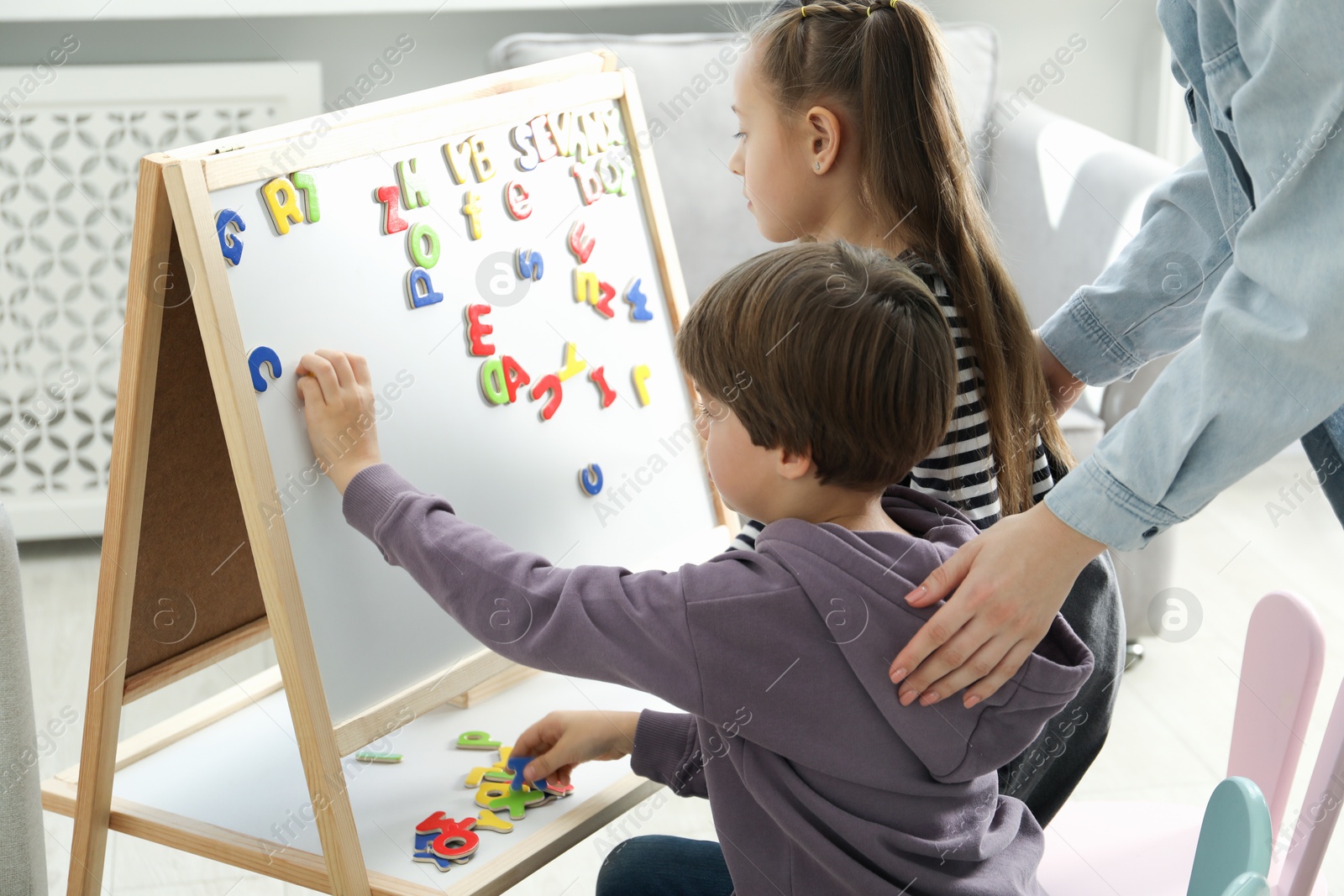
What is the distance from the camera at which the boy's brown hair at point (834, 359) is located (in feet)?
2.35

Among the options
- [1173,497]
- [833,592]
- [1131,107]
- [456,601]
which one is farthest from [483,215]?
[1131,107]

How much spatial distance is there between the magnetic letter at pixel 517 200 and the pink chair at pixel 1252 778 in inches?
26.4

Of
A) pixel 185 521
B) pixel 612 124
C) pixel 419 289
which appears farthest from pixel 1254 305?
pixel 185 521

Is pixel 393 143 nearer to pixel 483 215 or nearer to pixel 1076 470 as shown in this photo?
pixel 483 215

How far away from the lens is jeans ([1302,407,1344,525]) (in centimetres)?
78

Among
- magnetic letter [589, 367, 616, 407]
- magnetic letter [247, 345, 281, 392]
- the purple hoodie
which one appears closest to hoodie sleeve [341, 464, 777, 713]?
the purple hoodie

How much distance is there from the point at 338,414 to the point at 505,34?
170 centimetres

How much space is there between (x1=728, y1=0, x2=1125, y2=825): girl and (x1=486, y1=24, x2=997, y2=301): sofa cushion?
46.8 inches

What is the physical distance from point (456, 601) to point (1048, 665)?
372mm

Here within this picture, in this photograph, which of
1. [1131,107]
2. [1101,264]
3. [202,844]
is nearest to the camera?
[202,844]

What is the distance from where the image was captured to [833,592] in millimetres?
691

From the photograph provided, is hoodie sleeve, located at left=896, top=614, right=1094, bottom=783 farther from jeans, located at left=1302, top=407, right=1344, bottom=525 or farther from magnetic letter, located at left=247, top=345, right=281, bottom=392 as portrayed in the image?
magnetic letter, located at left=247, top=345, right=281, bottom=392

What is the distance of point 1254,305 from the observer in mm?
675

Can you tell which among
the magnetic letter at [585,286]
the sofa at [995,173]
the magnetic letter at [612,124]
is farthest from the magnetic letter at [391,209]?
the sofa at [995,173]
